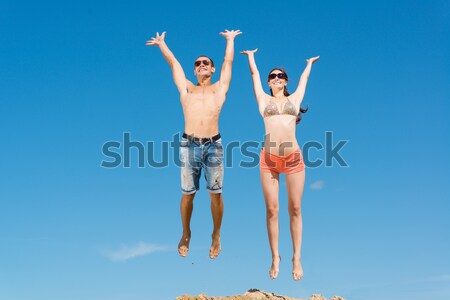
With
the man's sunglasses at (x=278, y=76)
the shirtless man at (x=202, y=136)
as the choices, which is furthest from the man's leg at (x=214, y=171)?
the man's sunglasses at (x=278, y=76)

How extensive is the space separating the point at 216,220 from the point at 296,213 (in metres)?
2.25

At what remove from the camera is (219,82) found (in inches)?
582

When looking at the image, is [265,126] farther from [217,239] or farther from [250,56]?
[217,239]

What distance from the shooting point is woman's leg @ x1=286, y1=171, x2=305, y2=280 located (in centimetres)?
1394

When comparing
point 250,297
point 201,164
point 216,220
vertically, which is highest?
point 201,164

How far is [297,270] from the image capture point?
1416 centimetres

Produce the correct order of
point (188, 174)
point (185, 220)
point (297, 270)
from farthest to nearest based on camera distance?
1. point (185, 220)
2. point (188, 174)
3. point (297, 270)

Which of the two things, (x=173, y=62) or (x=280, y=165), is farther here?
(x=173, y=62)

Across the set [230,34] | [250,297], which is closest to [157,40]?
[230,34]

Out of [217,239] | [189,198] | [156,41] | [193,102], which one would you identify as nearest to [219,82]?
[193,102]

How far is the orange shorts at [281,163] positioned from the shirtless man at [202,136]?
1168mm

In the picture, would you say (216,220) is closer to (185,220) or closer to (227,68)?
(185,220)

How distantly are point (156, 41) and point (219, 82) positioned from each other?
7.50ft

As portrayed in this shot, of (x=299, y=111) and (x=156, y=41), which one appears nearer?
(x=299, y=111)
